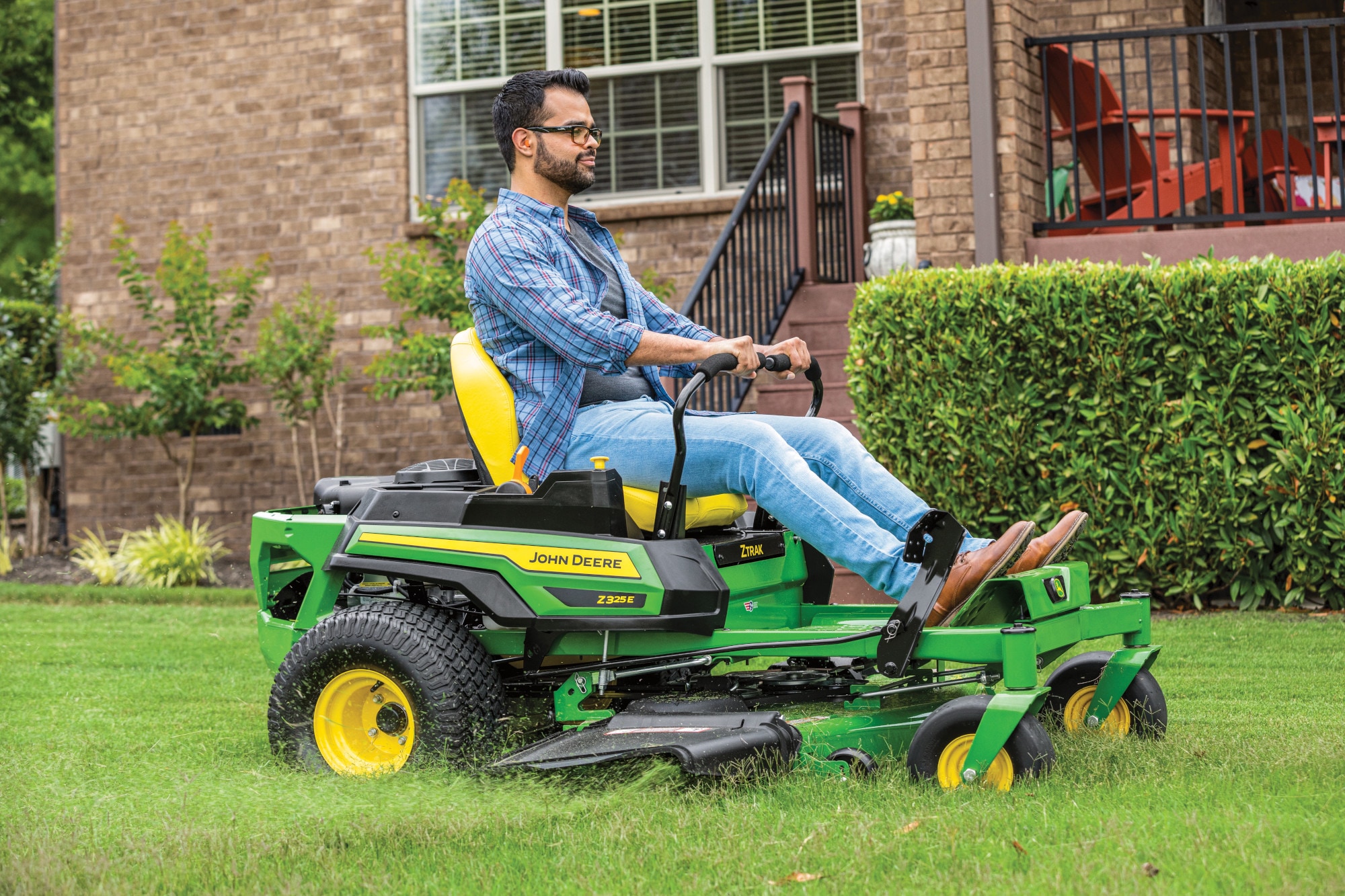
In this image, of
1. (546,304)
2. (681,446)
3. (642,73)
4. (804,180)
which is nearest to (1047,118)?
(804,180)

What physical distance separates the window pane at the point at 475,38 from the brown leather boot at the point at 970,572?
8.27 metres

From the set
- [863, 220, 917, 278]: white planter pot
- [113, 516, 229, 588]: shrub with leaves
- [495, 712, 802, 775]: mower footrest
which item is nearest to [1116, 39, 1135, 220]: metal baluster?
[863, 220, 917, 278]: white planter pot

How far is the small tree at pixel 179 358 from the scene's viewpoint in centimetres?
1066

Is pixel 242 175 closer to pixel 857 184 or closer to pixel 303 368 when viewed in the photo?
pixel 303 368

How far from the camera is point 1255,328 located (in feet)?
22.4

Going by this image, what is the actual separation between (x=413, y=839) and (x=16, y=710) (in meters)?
2.70

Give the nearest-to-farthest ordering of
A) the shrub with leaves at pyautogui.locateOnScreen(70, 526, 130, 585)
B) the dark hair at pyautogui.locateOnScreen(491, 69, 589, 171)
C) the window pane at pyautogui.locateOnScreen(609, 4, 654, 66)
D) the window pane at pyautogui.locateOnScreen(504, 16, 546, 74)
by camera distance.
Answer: the dark hair at pyautogui.locateOnScreen(491, 69, 589, 171), the shrub with leaves at pyautogui.locateOnScreen(70, 526, 130, 585), the window pane at pyautogui.locateOnScreen(609, 4, 654, 66), the window pane at pyautogui.locateOnScreen(504, 16, 546, 74)

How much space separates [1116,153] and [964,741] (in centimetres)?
588

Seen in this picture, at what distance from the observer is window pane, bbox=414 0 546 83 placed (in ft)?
36.6

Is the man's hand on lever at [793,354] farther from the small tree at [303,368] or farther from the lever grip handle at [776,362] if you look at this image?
the small tree at [303,368]

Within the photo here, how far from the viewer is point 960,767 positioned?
3.49 meters

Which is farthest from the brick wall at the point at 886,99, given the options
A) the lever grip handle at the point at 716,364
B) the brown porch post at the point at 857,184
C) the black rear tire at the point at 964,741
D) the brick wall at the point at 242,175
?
the black rear tire at the point at 964,741

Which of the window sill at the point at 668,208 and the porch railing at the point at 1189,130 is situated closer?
the porch railing at the point at 1189,130

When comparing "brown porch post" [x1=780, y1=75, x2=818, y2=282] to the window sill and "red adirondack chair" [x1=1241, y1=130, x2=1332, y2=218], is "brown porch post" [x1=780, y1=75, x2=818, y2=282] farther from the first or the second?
"red adirondack chair" [x1=1241, y1=130, x2=1332, y2=218]
